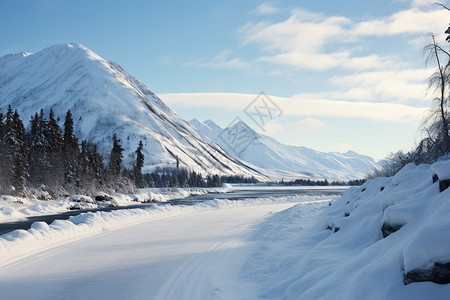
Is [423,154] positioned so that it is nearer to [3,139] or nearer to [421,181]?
[421,181]

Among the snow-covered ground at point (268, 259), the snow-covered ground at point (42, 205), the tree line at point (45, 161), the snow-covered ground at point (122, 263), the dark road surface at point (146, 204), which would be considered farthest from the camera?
the tree line at point (45, 161)

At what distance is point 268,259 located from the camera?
39.2 ft

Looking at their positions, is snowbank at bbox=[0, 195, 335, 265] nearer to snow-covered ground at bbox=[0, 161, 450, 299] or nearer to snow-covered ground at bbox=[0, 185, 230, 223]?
snow-covered ground at bbox=[0, 161, 450, 299]

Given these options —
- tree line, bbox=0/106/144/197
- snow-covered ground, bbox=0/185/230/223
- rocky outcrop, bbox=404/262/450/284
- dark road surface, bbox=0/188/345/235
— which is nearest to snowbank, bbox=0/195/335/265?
dark road surface, bbox=0/188/345/235

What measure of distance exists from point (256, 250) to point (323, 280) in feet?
22.7

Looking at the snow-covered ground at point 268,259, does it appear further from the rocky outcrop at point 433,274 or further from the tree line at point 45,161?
the tree line at point 45,161

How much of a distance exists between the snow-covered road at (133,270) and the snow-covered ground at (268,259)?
0.10 feet

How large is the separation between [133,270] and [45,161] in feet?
175

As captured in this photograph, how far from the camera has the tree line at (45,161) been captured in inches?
1842

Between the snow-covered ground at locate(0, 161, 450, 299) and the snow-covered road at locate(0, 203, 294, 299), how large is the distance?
31mm

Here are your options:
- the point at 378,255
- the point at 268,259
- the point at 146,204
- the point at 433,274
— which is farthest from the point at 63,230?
the point at 146,204

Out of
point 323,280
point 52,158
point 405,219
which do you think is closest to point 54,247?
point 323,280

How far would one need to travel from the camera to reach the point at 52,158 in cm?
5909

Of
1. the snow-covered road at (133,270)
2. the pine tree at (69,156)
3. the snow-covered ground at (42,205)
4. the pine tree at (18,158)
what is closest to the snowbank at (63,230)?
the snow-covered road at (133,270)
